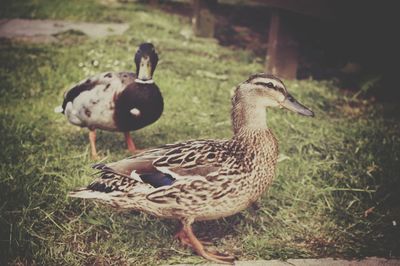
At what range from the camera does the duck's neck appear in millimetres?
2486

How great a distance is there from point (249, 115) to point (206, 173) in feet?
1.35

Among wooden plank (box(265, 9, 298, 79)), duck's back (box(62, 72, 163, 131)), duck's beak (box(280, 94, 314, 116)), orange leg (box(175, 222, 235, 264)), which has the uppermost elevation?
wooden plank (box(265, 9, 298, 79))

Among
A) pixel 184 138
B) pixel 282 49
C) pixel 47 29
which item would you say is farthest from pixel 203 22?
pixel 184 138

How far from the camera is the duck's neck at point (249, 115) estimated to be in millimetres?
2486

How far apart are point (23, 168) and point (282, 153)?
183cm

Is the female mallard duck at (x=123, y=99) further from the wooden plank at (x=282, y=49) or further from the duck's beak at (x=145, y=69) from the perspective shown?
the wooden plank at (x=282, y=49)

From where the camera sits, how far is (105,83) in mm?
3248

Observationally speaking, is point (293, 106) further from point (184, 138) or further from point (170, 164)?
point (184, 138)

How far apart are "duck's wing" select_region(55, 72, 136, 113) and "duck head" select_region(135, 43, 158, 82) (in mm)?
79

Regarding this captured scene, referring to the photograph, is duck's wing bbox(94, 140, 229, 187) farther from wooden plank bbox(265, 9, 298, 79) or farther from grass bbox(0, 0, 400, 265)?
wooden plank bbox(265, 9, 298, 79)

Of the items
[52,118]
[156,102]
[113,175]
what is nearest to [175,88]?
[52,118]

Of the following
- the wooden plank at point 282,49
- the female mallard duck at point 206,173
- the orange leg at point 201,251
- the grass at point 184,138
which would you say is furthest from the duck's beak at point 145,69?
the wooden plank at point 282,49

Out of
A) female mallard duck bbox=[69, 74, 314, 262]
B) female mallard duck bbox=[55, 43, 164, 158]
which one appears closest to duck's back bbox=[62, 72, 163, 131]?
female mallard duck bbox=[55, 43, 164, 158]

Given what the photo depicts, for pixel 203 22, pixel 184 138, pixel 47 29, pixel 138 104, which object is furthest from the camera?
pixel 203 22
